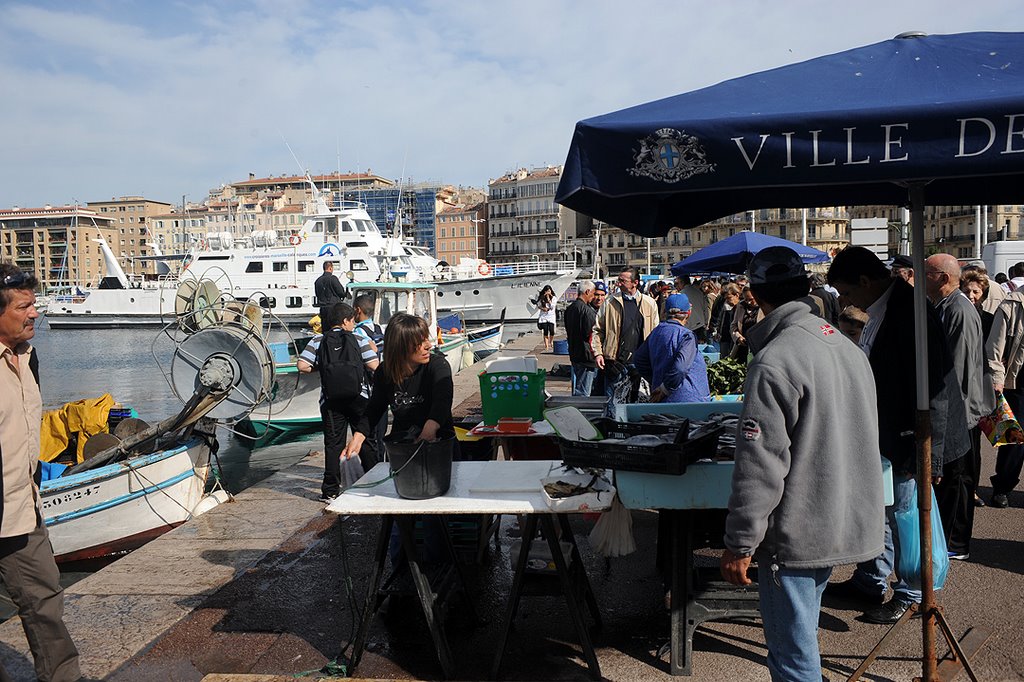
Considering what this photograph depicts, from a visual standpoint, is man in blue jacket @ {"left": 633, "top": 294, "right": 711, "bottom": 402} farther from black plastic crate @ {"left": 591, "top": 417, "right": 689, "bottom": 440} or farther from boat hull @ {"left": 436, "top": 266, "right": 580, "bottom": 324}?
boat hull @ {"left": 436, "top": 266, "right": 580, "bottom": 324}

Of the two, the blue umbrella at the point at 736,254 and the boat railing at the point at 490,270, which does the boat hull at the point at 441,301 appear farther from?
the blue umbrella at the point at 736,254

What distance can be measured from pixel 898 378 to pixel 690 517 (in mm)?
1207

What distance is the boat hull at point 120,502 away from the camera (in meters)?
7.96

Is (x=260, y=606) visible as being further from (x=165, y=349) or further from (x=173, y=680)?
(x=165, y=349)

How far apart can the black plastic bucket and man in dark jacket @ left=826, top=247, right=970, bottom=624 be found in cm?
211

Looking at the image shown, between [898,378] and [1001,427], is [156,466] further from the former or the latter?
[1001,427]

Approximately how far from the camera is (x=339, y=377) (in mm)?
A: 7289

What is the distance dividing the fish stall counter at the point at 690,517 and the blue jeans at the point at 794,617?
0.63m

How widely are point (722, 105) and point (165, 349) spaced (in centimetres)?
3826

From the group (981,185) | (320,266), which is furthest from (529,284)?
(981,185)

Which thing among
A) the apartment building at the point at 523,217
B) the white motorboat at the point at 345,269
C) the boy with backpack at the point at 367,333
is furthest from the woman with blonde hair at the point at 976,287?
the apartment building at the point at 523,217

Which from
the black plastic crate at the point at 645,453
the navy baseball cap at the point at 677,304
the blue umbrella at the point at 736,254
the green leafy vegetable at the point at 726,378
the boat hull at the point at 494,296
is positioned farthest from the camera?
the boat hull at the point at 494,296

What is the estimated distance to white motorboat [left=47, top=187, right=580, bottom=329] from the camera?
35.8m

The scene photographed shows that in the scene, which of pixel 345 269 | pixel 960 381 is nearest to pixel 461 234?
pixel 345 269
